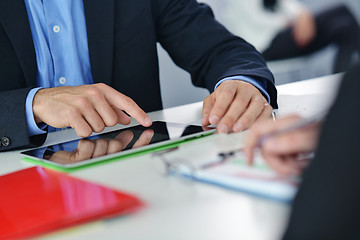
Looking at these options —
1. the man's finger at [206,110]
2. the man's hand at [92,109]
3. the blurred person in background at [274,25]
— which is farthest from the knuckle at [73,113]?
the blurred person in background at [274,25]

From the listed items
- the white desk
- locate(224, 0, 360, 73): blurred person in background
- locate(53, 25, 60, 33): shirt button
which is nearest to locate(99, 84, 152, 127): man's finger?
the white desk

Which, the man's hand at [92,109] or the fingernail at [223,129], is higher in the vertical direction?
the man's hand at [92,109]

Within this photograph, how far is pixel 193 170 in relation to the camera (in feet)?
1.61

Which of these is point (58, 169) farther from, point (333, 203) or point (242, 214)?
point (333, 203)

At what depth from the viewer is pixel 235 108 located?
2.75 feet

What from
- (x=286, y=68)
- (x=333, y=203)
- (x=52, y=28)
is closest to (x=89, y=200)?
(x=333, y=203)

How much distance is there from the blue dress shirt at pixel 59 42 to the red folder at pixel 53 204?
81 cm

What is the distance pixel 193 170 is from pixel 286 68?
12.9ft

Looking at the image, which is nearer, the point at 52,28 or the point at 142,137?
the point at 142,137

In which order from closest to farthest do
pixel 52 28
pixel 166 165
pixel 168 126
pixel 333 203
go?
1. pixel 333 203
2. pixel 166 165
3. pixel 168 126
4. pixel 52 28

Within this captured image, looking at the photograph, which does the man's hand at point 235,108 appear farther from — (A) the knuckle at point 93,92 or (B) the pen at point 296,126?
(B) the pen at point 296,126

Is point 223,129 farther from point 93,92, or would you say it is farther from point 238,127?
point 93,92

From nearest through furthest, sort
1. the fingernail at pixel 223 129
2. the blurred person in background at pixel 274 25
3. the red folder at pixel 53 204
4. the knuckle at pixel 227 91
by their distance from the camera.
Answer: the red folder at pixel 53 204 → the fingernail at pixel 223 129 → the knuckle at pixel 227 91 → the blurred person in background at pixel 274 25

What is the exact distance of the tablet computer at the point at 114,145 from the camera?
66 centimetres
